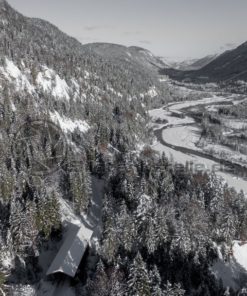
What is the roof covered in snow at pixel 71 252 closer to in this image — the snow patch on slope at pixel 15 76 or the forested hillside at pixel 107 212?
the forested hillside at pixel 107 212

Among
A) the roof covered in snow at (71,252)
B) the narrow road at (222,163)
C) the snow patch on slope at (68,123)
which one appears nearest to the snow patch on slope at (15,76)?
the snow patch on slope at (68,123)

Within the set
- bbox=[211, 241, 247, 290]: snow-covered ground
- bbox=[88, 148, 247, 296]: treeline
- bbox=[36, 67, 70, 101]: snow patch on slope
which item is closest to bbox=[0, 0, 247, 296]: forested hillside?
bbox=[88, 148, 247, 296]: treeline

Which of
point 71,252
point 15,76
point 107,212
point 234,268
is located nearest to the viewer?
point 71,252

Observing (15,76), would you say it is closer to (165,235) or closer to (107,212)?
(107,212)

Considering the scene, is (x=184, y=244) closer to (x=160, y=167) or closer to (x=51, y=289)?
(x=51, y=289)

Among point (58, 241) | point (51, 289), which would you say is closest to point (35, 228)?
point (58, 241)

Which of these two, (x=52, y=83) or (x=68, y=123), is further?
(x=52, y=83)

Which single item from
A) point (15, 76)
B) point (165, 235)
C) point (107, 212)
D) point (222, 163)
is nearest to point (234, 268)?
point (165, 235)

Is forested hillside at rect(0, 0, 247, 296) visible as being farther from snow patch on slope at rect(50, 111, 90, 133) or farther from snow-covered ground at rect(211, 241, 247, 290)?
snow-covered ground at rect(211, 241, 247, 290)
